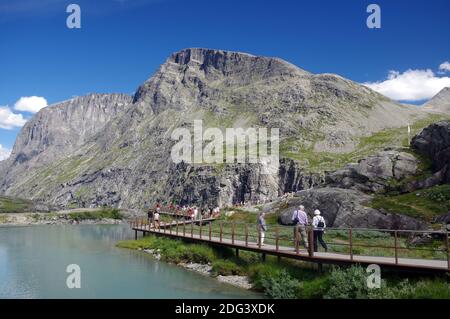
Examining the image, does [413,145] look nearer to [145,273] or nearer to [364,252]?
[364,252]

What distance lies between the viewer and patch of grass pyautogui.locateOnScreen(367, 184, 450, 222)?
113ft

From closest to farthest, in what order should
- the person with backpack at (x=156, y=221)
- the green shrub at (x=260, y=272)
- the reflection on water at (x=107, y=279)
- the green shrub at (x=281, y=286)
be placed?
the green shrub at (x=281, y=286), the reflection on water at (x=107, y=279), the green shrub at (x=260, y=272), the person with backpack at (x=156, y=221)

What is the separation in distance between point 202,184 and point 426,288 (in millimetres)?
176090

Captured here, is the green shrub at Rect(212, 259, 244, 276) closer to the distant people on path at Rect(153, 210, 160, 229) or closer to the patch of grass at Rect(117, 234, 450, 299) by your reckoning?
the patch of grass at Rect(117, 234, 450, 299)

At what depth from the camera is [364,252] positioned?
25.8m

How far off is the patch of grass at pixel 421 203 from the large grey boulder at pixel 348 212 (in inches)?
31.9

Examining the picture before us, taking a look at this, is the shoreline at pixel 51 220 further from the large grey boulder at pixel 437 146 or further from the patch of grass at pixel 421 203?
the patch of grass at pixel 421 203

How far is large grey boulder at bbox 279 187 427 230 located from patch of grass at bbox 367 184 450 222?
Result: 81 cm

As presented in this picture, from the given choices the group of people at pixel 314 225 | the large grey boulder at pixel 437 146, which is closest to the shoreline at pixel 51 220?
the large grey boulder at pixel 437 146

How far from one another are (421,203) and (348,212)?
6105 millimetres

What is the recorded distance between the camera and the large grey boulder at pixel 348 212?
115 ft

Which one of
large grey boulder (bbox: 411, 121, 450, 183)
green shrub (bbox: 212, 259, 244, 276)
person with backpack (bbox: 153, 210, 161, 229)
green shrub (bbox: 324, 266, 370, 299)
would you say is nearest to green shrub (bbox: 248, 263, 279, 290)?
green shrub (bbox: 212, 259, 244, 276)

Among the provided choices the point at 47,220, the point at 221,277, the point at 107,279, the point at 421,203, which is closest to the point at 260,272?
the point at 221,277

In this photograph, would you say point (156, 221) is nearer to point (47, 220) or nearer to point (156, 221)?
point (156, 221)
